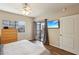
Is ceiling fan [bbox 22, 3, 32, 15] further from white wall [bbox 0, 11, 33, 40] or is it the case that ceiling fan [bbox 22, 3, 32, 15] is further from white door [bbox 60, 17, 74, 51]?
white door [bbox 60, 17, 74, 51]

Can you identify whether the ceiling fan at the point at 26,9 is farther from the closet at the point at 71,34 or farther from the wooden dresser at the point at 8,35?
the closet at the point at 71,34

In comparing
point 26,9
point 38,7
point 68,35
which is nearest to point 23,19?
point 26,9

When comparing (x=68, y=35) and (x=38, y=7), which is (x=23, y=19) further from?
(x=68, y=35)

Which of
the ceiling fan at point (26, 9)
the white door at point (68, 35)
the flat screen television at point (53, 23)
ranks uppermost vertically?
the ceiling fan at point (26, 9)

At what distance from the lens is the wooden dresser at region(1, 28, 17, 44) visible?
1.56 metres

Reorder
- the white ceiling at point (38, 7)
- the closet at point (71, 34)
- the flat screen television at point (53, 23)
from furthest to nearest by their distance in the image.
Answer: the flat screen television at point (53, 23) < the closet at point (71, 34) < the white ceiling at point (38, 7)

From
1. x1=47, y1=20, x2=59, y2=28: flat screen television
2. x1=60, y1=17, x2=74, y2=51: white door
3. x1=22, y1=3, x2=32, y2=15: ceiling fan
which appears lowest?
x1=60, y1=17, x2=74, y2=51: white door

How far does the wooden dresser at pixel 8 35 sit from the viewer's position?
1.56 metres

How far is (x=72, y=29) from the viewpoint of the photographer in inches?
99.5

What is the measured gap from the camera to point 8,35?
64.4 inches

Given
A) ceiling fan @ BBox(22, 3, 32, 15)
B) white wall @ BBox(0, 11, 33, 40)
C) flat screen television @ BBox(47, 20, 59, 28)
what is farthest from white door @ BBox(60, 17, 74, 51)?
ceiling fan @ BBox(22, 3, 32, 15)

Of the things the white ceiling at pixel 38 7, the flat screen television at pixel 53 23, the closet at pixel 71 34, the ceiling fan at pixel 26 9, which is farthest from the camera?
the flat screen television at pixel 53 23

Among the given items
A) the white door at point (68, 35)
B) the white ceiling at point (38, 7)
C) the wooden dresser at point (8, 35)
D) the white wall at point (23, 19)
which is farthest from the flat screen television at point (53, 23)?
the wooden dresser at point (8, 35)

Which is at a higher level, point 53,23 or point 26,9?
point 26,9
